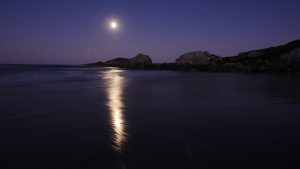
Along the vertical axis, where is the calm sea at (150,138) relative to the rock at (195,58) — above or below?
below

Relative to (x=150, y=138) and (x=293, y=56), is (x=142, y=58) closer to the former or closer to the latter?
(x=293, y=56)

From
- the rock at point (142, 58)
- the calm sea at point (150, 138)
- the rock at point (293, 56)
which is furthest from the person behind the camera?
the rock at point (142, 58)

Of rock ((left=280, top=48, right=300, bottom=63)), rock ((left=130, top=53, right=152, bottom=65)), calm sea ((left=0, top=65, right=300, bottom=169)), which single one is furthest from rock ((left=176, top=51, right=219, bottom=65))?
calm sea ((left=0, top=65, right=300, bottom=169))

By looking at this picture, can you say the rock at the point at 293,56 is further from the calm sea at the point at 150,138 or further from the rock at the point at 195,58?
the calm sea at the point at 150,138

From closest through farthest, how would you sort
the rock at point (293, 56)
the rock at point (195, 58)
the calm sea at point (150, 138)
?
the calm sea at point (150, 138) → the rock at point (293, 56) → the rock at point (195, 58)

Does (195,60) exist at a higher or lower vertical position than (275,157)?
higher

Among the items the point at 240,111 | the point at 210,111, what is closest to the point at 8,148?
the point at 210,111

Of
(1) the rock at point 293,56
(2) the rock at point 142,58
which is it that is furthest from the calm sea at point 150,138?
(2) the rock at point 142,58

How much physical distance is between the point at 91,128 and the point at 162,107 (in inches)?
201

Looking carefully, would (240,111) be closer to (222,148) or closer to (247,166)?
(222,148)

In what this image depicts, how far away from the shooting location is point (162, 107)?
12883mm

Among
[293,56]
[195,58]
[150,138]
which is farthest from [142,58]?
[150,138]

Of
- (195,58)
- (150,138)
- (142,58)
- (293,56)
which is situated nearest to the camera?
(150,138)

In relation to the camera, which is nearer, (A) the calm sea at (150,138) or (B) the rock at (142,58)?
(A) the calm sea at (150,138)
